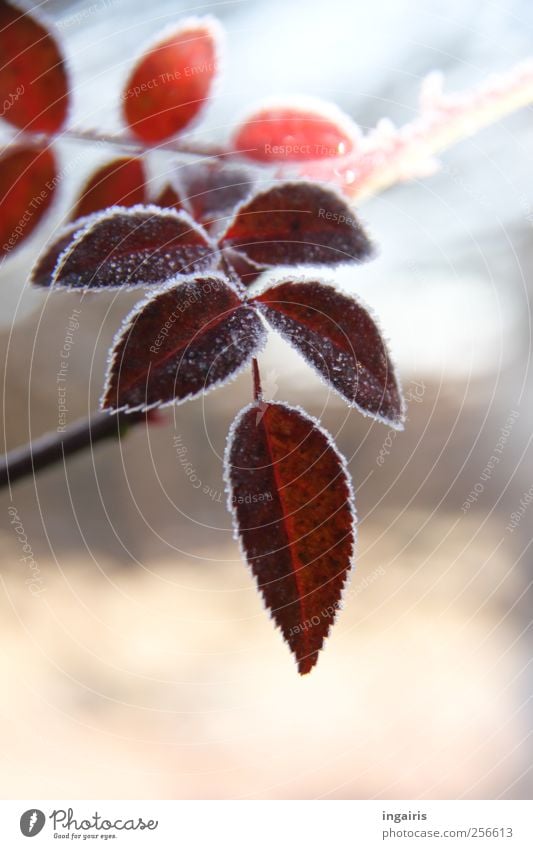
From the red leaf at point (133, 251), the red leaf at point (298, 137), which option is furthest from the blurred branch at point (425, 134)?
the red leaf at point (133, 251)

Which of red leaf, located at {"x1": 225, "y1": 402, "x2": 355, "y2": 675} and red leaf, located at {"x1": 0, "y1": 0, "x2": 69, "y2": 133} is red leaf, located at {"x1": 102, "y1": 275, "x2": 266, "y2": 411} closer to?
red leaf, located at {"x1": 225, "y1": 402, "x2": 355, "y2": 675}

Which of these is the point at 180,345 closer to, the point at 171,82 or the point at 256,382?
the point at 256,382

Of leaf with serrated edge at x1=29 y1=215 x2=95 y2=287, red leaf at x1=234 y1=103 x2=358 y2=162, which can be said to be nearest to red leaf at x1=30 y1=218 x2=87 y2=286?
leaf with serrated edge at x1=29 y1=215 x2=95 y2=287

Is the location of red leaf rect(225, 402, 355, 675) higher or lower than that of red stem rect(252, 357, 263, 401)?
lower

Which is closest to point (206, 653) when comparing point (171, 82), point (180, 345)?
point (180, 345)

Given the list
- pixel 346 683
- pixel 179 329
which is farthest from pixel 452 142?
pixel 346 683

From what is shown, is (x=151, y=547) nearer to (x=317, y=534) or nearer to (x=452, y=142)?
(x=317, y=534)

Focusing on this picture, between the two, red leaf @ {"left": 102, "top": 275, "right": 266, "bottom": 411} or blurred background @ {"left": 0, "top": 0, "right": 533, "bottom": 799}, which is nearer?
red leaf @ {"left": 102, "top": 275, "right": 266, "bottom": 411}

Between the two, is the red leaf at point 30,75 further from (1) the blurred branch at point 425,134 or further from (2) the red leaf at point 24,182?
(1) the blurred branch at point 425,134
